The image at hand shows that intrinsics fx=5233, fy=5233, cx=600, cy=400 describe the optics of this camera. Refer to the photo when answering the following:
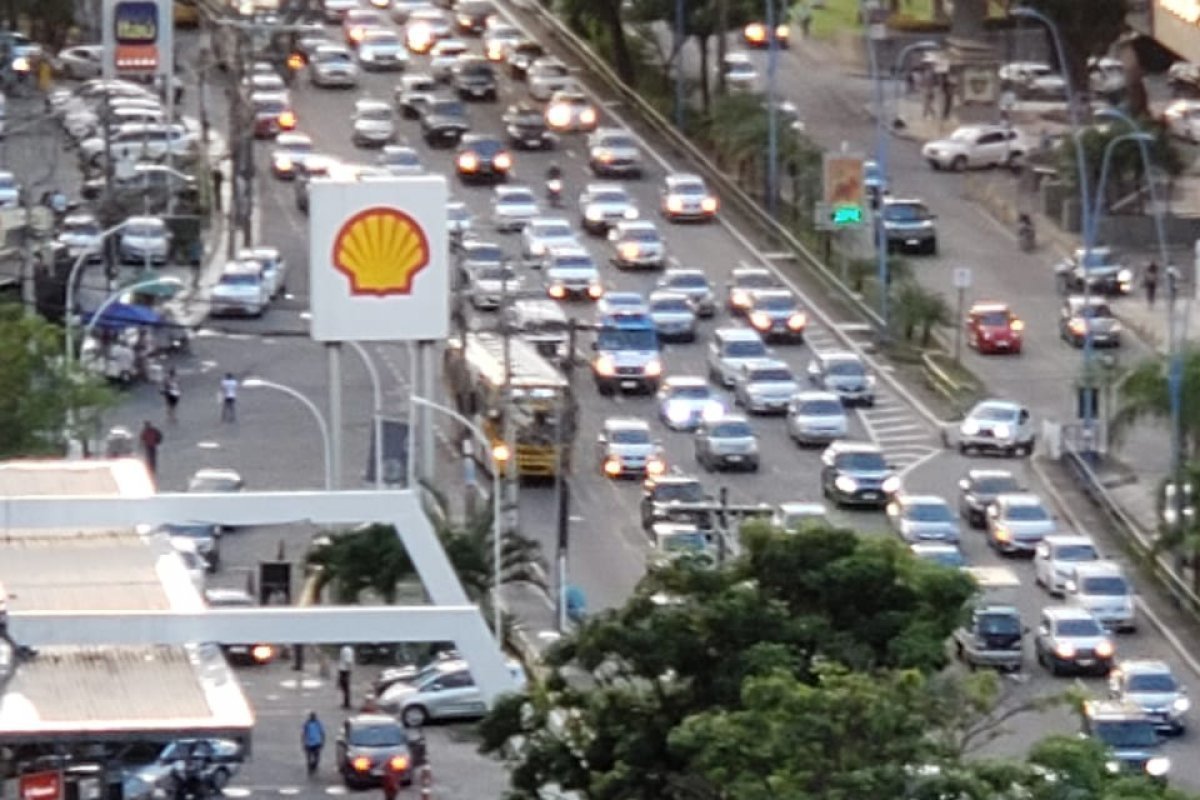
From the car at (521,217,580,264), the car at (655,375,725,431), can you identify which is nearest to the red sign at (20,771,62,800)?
the car at (655,375,725,431)

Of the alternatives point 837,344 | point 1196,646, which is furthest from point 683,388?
point 1196,646

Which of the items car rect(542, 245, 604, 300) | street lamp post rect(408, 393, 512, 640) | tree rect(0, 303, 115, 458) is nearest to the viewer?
street lamp post rect(408, 393, 512, 640)

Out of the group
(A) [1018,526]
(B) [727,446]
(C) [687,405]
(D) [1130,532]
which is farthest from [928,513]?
(C) [687,405]

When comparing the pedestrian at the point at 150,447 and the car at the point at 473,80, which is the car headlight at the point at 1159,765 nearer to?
the pedestrian at the point at 150,447

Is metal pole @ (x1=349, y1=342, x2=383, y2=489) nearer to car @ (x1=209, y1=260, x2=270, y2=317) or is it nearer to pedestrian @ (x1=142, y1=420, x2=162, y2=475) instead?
pedestrian @ (x1=142, y1=420, x2=162, y2=475)

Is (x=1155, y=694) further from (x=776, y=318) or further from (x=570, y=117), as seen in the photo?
(x=570, y=117)

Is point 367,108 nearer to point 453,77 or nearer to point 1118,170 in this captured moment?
point 453,77
